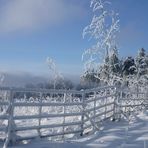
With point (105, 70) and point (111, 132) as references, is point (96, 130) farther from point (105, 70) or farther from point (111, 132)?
point (105, 70)

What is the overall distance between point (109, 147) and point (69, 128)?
4013 mm

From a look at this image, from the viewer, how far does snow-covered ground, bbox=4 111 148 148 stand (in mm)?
11594

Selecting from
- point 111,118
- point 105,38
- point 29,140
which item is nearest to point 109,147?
point 29,140

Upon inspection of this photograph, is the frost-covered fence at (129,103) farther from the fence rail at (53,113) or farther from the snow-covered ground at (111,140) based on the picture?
the snow-covered ground at (111,140)

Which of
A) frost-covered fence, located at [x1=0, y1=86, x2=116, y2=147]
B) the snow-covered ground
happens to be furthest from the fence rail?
the snow-covered ground

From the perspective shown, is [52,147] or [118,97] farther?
[118,97]

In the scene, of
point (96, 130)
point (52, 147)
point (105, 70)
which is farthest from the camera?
point (105, 70)

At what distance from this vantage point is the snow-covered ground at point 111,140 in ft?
38.0

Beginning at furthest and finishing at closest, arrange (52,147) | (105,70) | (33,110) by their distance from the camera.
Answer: (105,70)
(33,110)
(52,147)

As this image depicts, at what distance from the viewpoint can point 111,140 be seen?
12383 mm

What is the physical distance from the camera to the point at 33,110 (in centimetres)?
2172

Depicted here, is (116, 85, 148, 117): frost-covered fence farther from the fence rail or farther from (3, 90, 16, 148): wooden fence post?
(3, 90, 16, 148): wooden fence post

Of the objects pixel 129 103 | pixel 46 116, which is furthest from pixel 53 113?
pixel 129 103

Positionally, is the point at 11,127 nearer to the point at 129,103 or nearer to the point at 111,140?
the point at 111,140
